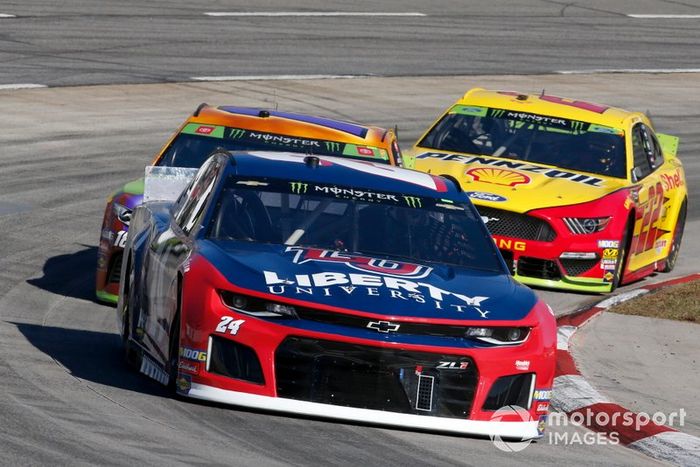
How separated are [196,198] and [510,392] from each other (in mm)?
2373

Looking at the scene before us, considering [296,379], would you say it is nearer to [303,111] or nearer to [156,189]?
[156,189]

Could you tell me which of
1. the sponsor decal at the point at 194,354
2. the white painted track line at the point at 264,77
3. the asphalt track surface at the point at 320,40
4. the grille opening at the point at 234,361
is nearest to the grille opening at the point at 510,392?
the grille opening at the point at 234,361

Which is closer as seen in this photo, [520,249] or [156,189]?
[156,189]

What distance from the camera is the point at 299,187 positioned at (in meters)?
8.81

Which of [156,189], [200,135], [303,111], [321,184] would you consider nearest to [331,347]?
[321,184]

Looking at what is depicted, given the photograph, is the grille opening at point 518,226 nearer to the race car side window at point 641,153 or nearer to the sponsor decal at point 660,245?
the race car side window at point 641,153

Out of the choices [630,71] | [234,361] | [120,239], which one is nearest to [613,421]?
[234,361]

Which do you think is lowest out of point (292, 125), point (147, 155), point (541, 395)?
point (147, 155)

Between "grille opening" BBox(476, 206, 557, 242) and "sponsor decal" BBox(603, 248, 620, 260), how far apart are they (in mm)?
502

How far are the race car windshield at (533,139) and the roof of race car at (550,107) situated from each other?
88 millimetres

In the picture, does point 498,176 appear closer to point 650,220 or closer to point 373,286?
point 650,220

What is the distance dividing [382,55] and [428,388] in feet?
70.9

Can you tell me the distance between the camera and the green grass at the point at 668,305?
470 inches

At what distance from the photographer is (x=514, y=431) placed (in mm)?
7656
